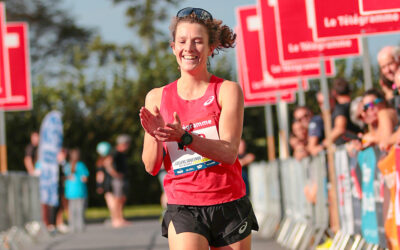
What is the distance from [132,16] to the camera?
53.7 metres

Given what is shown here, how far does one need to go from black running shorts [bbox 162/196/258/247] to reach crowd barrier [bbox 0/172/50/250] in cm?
817

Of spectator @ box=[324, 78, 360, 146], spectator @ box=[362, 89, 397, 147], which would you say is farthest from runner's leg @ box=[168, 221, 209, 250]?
spectator @ box=[324, 78, 360, 146]

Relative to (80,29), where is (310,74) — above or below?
below

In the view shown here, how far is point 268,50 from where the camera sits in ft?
47.9

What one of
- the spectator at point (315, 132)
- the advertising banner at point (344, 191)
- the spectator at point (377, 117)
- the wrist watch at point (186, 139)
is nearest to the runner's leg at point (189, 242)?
the wrist watch at point (186, 139)

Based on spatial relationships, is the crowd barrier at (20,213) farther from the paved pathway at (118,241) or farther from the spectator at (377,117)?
the spectator at (377,117)

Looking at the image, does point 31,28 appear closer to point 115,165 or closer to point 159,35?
point 159,35

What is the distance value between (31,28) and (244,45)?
3919cm

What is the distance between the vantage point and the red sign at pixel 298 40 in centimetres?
1173

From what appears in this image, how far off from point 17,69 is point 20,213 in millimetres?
2663

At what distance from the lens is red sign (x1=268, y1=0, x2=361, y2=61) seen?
11.7 metres

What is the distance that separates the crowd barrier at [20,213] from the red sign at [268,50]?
4.53 m

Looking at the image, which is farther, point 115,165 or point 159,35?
point 159,35

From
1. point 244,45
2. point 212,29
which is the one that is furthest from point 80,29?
point 212,29
